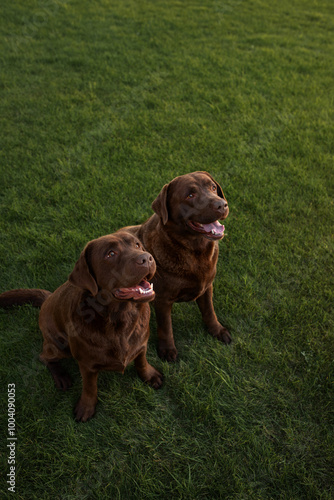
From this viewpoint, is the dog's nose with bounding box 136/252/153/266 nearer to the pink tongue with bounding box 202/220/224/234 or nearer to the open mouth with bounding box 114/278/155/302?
the open mouth with bounding box 114/278/155/302

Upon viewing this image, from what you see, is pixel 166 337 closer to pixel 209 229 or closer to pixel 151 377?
pixel 151 377

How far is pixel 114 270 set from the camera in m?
2.12

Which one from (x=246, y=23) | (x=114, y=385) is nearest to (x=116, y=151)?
(x=114, y=385)

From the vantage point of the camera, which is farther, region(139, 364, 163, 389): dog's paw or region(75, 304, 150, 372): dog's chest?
region(139, 364, 163, 389): dog's paw

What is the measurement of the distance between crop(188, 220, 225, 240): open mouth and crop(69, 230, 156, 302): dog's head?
1.69 ft

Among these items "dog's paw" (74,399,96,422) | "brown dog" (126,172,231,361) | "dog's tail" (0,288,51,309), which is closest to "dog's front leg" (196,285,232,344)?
"brown dog" (126,172,231,361)

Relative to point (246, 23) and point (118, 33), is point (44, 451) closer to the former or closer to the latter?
point (118, 33)

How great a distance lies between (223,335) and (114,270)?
1370 millimetres

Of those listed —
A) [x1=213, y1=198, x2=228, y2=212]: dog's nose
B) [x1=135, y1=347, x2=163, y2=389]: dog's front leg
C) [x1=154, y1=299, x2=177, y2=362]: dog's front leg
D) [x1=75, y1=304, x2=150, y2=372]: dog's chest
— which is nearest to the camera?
[x1=75, y1=304, x2=150, y2=372]: dog's chest

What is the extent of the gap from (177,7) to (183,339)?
28.5 feet

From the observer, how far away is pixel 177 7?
9055 millimetres

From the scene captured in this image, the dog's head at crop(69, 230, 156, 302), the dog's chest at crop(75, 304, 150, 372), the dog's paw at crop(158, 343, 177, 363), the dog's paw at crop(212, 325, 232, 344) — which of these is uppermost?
the dog's head at crop(69, 230, 156, 302)

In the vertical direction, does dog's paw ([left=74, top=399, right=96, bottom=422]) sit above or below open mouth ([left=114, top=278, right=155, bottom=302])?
below

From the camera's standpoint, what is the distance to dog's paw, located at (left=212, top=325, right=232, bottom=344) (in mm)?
3104
